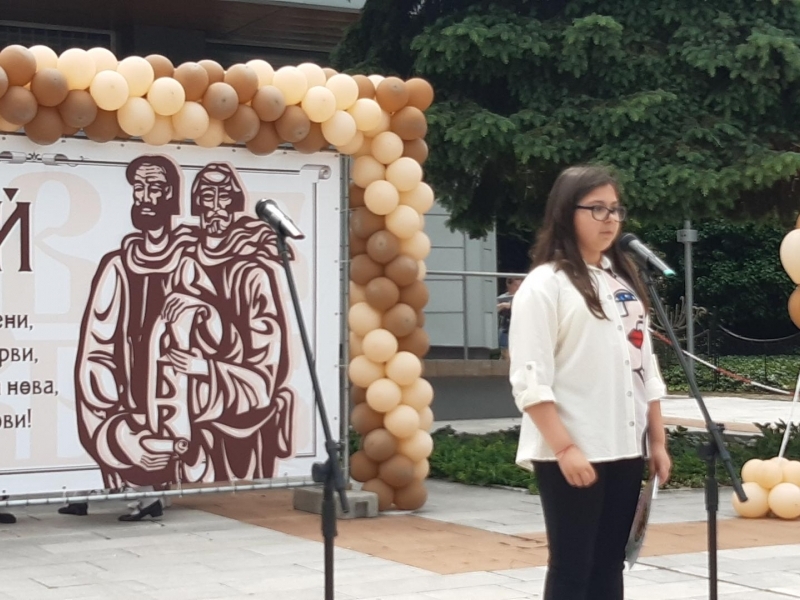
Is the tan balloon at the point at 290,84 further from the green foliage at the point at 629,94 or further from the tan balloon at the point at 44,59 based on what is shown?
the green foliage at the point at 629,94

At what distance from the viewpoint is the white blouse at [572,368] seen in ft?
14.3

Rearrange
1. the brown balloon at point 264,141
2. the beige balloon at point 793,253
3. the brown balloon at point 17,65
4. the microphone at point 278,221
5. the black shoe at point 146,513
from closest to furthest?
the microphone at point 278,221 → the brown balloon at point 17,65 → the brown balloon at point 264,141 → the black shoe at point 146,513 → the beige balloon at point 793,253

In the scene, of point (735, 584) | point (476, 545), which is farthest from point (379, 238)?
point (735, 584)

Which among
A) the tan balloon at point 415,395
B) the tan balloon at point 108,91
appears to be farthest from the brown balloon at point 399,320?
the tan balloon at point 108,91

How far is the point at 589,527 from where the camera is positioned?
436cm

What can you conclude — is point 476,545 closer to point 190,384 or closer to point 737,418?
point 190,384

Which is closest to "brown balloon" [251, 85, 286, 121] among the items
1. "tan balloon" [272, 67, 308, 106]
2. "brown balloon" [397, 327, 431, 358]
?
"tan balloon" [272, 67, 308, 106]

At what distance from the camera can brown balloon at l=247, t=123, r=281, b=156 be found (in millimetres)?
9078

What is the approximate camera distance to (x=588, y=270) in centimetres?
451

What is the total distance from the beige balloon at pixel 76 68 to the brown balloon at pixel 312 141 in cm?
160

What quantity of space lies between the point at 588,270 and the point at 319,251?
5.07 metres

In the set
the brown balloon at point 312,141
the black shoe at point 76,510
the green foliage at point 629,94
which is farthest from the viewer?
the green foliage at point 629,94

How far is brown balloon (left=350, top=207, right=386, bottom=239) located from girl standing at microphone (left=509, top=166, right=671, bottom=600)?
16.3ft

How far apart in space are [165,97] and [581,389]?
16.7ft
